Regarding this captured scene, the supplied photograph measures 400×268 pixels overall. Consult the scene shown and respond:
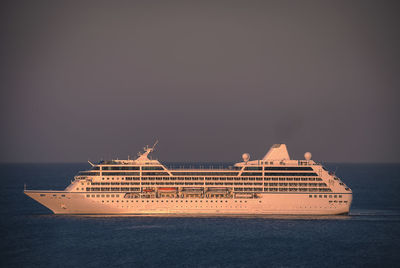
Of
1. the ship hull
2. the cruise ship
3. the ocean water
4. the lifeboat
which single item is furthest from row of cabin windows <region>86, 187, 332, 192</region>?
the ocean water

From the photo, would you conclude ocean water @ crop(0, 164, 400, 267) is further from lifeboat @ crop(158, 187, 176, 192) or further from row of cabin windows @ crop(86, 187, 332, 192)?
lifeboat @ crop(158, 187, 176, 192)

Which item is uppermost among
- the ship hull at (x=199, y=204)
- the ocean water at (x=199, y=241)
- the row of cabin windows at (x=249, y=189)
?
the row of cabin windows at (x=249, y=189)

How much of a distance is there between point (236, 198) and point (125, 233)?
16.0 metres

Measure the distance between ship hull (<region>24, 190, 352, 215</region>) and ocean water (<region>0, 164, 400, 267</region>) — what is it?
1.68 meters

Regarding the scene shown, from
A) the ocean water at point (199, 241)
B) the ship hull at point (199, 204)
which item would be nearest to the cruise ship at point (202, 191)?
the ship hull at point (199, 204)

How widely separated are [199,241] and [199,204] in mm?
12124


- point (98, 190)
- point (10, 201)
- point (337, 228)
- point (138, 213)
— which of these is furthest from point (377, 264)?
point (10, 201)

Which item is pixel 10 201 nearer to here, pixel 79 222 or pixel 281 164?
pixel 79 222

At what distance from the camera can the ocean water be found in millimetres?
41031

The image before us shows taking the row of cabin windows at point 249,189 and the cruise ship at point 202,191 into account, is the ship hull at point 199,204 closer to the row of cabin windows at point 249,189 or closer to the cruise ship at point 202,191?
the cruise ship at point 202,191

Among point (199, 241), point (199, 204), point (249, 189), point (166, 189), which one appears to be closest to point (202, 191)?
point (199, 204)

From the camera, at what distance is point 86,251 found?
4378 cm

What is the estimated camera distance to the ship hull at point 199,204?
59438 mm

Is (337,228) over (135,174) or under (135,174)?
under
